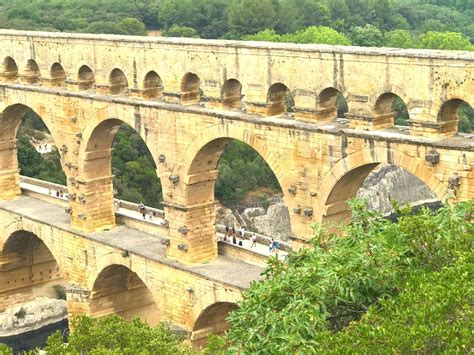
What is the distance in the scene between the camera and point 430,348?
46.1 ft

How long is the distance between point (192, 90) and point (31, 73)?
31.3ft

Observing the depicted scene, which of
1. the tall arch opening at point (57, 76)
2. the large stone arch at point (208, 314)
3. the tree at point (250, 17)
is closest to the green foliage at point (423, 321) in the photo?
the large stone arch at point (208, 314)

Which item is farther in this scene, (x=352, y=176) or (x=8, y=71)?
(x=8, y=71)

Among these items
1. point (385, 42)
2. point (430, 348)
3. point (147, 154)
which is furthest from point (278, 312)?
point (385, 42)

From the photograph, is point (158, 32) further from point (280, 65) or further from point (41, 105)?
point (280, 65)

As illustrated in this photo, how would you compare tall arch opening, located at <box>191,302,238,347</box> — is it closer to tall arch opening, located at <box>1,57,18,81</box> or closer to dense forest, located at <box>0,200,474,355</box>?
dense forest, located at <box>0,200,474,355</box>

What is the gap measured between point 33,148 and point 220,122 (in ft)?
98.7

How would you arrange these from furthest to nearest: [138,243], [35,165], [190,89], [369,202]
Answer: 1. [369,202]
2. [35,165]
3. [138,243]
4. [190,89]

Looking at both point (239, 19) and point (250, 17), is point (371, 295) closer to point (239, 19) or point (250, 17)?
point (239, 19)

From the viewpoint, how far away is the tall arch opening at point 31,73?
123 ft

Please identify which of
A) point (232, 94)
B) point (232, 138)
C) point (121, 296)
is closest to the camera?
point (232, 138)

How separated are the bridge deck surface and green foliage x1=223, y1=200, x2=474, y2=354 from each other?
10549mm

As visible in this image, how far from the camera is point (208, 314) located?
98.8 feet

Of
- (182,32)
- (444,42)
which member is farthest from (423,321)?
(182,32)
